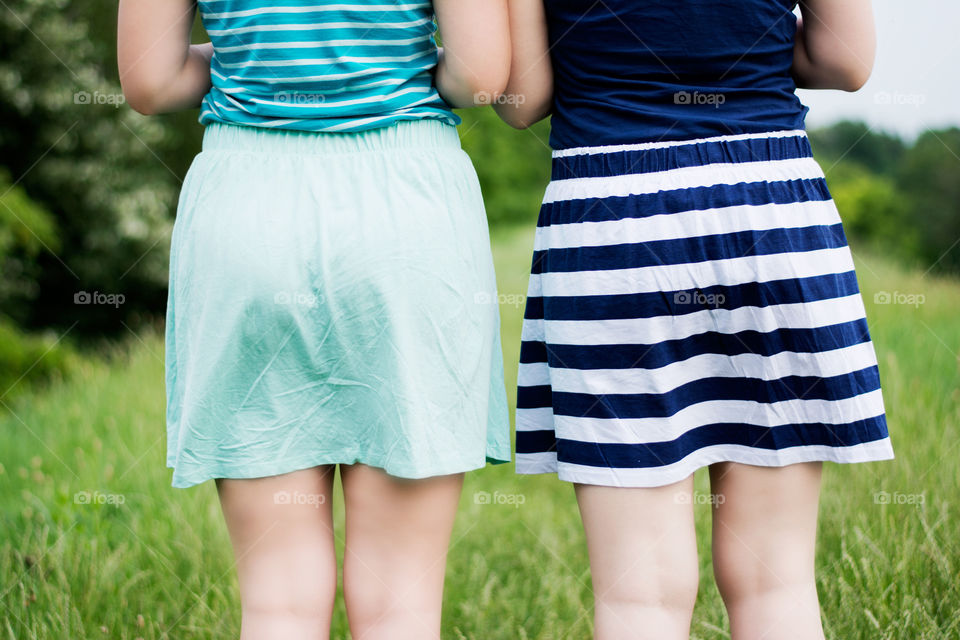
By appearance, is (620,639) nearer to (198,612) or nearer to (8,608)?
(198,612)

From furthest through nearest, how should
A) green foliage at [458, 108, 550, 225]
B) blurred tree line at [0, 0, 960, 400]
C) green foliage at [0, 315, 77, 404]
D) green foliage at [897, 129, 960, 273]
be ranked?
green foliage at [458, 108, 550, 225]
green foliage at [897, 129, 960, 273]
blurred tree line at [0, 0, 960, 400]
green foliage at [0, 315, 77, 404]

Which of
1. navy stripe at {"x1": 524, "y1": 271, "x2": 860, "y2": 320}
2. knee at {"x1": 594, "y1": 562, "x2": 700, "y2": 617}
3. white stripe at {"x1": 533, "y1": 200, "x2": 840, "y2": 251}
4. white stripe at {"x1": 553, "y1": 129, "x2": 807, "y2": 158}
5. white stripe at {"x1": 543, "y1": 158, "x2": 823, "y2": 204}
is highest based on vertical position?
white stripe at {"x1": 553, "y1": 129, "x2": 807, "y2": 158}

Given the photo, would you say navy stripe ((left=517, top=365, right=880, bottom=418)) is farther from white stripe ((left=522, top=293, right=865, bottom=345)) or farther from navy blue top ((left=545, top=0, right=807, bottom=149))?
navy blue top ((left=545, top=0, right=807, bottom=149))

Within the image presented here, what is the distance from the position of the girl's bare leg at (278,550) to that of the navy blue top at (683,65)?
2.32ft

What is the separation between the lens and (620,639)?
1.35 metres

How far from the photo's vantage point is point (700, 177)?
132 centimetres

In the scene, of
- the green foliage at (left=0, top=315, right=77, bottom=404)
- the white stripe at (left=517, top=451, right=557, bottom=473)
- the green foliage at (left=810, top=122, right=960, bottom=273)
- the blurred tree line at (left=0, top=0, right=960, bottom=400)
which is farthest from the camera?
the green foliage at (left=810, top=122, right=960, bottom=273)

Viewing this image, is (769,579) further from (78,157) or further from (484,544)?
(78,157)

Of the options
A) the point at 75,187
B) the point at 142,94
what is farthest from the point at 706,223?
the point at 75,187

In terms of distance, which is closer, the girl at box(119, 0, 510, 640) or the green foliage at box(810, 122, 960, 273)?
the girl at box(119, 0, 510, 640)

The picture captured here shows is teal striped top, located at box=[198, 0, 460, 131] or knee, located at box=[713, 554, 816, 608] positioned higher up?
teal striped top, located at box=[198, 0, 460, 131]

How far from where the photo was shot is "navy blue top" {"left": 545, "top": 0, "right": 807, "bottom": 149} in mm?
1321

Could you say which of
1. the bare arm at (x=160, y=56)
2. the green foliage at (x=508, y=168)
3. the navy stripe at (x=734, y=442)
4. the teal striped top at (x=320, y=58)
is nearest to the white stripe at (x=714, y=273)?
the navy stripe at (x=734, y=442)

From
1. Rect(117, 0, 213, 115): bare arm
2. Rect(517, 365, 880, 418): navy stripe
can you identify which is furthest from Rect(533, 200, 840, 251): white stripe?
Rect(117, 0, 213, 115): bare arm
